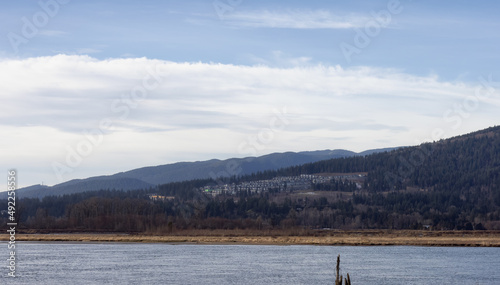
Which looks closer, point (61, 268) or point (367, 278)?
point (367, 278)

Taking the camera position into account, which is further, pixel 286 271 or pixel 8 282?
pixel 286 271

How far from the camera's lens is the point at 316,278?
57.1 m

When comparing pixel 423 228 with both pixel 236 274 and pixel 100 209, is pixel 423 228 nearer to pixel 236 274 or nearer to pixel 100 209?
pixel 100 209

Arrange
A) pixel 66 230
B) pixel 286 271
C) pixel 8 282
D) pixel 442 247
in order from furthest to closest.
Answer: pixel 66 230
pixel 442 247
pixel 286 271
pixel 8 282

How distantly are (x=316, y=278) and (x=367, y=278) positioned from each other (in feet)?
14.9

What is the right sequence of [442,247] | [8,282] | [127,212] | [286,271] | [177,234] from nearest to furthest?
1. [8,282]
2. [286,271]
3. [442,247]
4. [177,234]
5. [127,212]

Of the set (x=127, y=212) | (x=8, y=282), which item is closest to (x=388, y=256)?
(x=8, y=282)

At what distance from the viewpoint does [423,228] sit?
18325 centimetres

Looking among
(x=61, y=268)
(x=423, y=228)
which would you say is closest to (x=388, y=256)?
(x=61, y=268)

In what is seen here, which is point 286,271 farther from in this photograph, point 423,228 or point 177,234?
point 423,228

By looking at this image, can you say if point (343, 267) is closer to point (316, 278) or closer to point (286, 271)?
point (286, 271)

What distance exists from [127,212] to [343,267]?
13511cm

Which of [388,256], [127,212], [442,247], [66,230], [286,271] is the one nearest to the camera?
[286,271]

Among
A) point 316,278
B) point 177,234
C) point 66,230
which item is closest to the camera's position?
point 316,278
